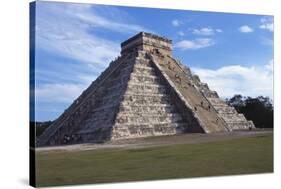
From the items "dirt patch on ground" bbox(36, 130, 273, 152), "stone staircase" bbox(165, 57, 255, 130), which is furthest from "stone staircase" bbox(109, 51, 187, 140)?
"stone staircase" bbox(165, 57, 255, 130)

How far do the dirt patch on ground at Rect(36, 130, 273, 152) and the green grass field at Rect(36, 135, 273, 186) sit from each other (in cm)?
22

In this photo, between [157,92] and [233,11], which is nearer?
[233,11]

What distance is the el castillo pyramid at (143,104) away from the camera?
20516mm

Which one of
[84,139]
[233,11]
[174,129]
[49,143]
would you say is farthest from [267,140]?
[49,143]

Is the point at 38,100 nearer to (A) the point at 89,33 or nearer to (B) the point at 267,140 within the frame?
(A) the point at 89,33

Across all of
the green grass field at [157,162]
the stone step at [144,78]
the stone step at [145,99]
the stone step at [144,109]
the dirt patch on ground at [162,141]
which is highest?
the stone step at [144,78]

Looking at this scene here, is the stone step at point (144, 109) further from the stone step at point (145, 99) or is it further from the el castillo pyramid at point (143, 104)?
the stone step at point (145, 99)

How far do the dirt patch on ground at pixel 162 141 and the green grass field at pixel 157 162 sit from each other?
22 centimetres

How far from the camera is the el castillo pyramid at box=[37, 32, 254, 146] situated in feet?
67.3

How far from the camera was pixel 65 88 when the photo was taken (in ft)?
59.1

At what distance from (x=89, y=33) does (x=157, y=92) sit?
5646mm

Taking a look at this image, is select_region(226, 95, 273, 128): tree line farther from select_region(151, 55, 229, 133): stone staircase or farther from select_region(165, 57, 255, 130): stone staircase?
select_region(151, 55, 229, 133): stone staircase

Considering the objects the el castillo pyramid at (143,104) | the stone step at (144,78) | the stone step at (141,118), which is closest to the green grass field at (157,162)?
the el castillo pyramid at (143,104)

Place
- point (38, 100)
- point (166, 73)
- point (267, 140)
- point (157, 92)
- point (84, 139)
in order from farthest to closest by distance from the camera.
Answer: point (166, 73)
point (157, 92)
point (267, 140)
point (84, 139)
point (38, 100)
